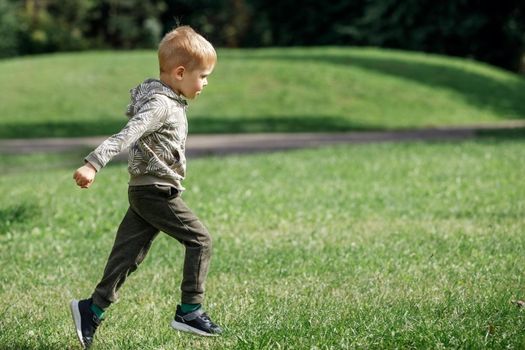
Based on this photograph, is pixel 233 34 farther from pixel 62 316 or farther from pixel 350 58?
pixel 62 316

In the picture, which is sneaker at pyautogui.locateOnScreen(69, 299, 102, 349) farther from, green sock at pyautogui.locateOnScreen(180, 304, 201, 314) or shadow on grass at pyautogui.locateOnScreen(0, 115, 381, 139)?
shadow on grass at pyautogui.locateOnScreen(0, 115, 381, 139)

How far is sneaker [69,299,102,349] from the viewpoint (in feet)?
15.4

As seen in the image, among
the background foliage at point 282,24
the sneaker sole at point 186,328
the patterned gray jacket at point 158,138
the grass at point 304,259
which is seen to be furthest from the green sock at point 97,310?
the background foliage at point 282,24

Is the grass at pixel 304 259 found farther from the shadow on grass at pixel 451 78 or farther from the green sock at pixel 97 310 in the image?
the shadow on grass at pixel 451 78

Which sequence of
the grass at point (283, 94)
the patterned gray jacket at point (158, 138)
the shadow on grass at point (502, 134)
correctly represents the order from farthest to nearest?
the grass at point (283, 94) < the shadow on grass at point (502, 134) < the patterned gray jacket at point (158, 138)

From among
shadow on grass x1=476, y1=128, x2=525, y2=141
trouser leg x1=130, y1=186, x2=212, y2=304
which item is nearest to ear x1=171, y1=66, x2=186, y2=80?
trouser leg x1=130, y1=186, x2=212, y2=304

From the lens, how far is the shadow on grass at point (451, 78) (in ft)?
92.7

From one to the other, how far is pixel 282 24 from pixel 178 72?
164 ft

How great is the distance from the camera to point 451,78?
31.0 meters

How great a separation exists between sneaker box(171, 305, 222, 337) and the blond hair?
1.38m

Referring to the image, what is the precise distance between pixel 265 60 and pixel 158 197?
28.5m

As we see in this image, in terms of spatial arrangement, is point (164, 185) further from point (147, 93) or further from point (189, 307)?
point (189, 307)

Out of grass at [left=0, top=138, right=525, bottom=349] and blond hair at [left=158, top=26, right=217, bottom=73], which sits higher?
blond hair at [left=158, top=26, right=217, bottom=73]

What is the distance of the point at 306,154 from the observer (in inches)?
641
